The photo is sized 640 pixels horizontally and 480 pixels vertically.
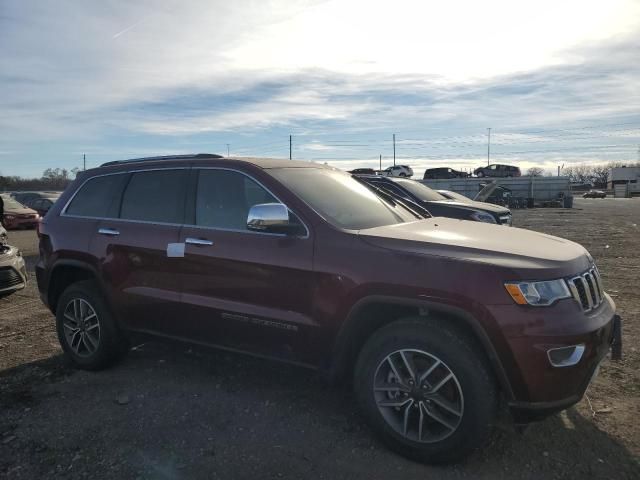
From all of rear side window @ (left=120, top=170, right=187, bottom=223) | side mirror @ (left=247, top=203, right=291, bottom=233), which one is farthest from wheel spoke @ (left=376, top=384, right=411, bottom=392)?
rear side window @ (left=120, top=170, right=187, bottom=223)

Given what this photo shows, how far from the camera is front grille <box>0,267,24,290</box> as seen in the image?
6.79 m

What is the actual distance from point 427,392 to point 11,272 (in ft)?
19.7

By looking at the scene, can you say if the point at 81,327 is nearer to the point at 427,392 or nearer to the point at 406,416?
the point at 406,416

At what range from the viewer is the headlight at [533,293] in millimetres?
2902

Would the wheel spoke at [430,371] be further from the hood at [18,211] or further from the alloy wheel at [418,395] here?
the hood at [18,211]

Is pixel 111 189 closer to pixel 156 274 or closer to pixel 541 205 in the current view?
pixel 156 274

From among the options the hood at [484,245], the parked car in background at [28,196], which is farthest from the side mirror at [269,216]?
the parked car in background at [28,196]

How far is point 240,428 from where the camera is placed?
367 centimetres

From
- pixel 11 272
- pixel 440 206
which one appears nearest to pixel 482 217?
pixel 440 206

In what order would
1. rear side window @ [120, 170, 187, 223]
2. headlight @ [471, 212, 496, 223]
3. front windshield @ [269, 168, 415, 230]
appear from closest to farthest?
1. front windshield @ [269, 168, 415, 230]
2. rear side window @ [120, 170, 187, 223]
3. headlight @ [471, 212, 496, 223]

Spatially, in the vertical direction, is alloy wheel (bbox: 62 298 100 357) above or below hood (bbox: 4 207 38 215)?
below

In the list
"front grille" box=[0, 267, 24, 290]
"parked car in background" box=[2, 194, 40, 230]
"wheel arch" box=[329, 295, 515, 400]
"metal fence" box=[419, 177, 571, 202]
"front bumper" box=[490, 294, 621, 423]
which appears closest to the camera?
"front bumper" box=[490, 294, 621, 423]

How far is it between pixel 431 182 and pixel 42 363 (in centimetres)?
3736

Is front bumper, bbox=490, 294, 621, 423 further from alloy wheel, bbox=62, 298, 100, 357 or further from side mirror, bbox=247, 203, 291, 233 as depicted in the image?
alloy wheel, bbox=62, 298, 100, 357
